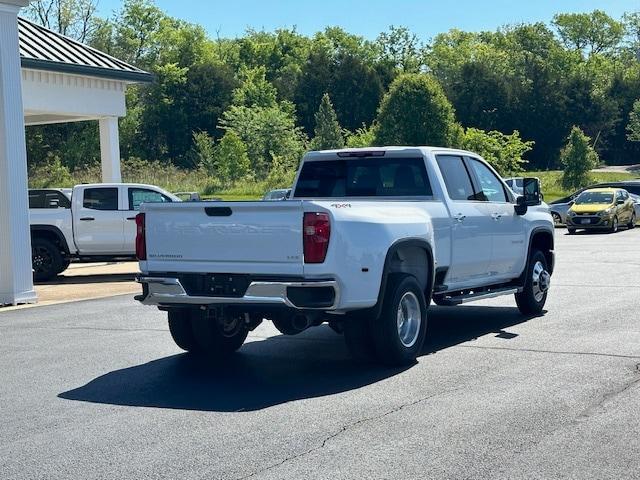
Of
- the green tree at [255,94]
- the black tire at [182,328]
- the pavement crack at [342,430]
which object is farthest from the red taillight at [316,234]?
the green tree at [255,94]

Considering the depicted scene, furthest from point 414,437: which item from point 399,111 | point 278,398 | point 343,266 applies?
point 399,111

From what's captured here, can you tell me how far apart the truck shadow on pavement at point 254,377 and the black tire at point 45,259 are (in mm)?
9700

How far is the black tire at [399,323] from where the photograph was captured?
920 centimetres

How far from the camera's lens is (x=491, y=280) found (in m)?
11.6

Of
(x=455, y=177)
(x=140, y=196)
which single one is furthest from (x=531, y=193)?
(x=140, y=196)

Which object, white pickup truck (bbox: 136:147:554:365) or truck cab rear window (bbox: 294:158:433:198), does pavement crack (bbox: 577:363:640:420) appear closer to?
white pickup truck (bbox: 136:147:554:365)

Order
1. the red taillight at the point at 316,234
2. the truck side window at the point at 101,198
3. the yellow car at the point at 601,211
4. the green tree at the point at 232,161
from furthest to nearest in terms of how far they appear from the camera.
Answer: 1. the green tree at the point at 232,161
2. the yellow car at the point at 601,211
3. the truck side window at the point at 101,198
4. the red taillight at the point at 316,234

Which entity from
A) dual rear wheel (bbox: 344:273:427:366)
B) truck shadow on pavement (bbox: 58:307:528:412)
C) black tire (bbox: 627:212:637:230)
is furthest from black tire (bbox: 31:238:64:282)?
black tire (bbox: 627:212:637:230)

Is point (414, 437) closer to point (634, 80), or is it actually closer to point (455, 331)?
point (455, 331)

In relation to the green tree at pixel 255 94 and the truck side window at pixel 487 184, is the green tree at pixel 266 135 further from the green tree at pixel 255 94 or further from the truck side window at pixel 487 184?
the truck side window at pixel 487 184

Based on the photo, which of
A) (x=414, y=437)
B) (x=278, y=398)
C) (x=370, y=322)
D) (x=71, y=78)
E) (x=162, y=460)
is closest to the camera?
(x=162, y=460)

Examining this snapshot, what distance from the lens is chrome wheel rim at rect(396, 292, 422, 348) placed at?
956cm

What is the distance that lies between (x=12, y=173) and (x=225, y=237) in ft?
24.3

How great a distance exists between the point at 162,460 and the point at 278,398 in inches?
75.8
